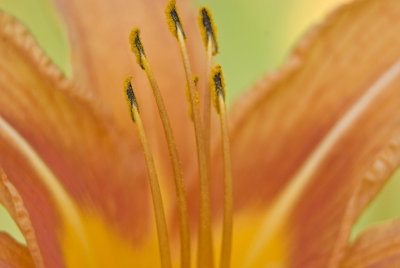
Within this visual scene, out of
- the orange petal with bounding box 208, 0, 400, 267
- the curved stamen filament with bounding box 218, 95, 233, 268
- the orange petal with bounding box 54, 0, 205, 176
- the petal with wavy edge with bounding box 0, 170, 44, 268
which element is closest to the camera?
the petal with wavy edge with bounding box 0, 170, 44, 268

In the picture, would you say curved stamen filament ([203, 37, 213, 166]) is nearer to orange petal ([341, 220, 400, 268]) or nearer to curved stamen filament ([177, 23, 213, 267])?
curved stamen filament ([177, 23, 213, 267])

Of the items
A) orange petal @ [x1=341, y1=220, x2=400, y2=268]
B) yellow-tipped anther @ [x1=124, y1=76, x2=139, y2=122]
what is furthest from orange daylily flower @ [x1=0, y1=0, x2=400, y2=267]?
yellow-tipped anther @ [x1=124, y1=76, x2=139, y2=122]

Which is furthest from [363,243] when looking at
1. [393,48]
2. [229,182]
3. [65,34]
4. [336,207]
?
[65,34]

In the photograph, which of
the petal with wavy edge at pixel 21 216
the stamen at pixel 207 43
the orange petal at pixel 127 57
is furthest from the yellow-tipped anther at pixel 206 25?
the petal with wavy edge at pixel 21 216

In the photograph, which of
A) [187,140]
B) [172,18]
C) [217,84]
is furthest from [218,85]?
[187,140]

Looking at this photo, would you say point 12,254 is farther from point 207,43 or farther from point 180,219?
point 207,43

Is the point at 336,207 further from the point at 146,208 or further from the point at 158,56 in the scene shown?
the point at 158,56

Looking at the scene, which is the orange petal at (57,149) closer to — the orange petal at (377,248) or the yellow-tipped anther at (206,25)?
the yellow-tipped anther at (206,25)
